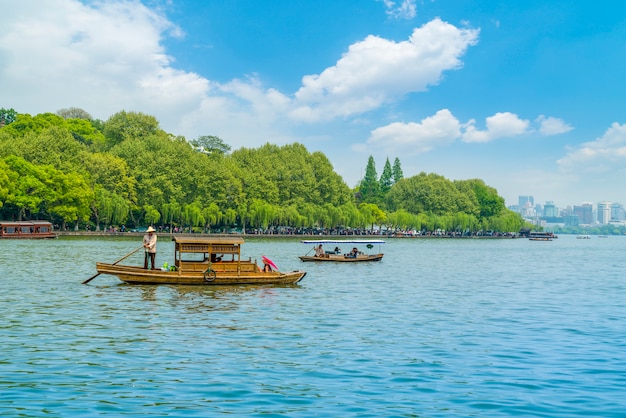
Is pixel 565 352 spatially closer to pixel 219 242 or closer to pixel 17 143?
pixel 219 242

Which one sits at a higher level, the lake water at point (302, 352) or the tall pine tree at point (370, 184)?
the tall pine tree at point (370, 184)

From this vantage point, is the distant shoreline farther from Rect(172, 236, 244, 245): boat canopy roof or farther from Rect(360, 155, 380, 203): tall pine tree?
Rect(360, 155, 380, 203): tall pine tree

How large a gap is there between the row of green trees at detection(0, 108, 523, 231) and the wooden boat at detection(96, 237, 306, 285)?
63.6 meters

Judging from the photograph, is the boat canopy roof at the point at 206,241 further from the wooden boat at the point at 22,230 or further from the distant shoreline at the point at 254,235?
the wooden boat at the point at 22,230

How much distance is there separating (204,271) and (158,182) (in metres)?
78.0

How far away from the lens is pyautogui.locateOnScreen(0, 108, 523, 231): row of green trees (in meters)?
97.6

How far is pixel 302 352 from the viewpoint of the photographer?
1872cm

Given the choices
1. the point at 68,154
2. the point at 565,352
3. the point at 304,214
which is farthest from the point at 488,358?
the point at 304,214

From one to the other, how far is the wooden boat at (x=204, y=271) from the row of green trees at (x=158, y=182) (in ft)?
209

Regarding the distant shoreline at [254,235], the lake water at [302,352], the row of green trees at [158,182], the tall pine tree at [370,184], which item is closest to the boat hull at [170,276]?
the lake water at [302,352]

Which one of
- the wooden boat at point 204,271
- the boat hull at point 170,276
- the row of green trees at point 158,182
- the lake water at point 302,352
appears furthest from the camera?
the row of green trees at point 158,182

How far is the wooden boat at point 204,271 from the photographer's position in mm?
34344

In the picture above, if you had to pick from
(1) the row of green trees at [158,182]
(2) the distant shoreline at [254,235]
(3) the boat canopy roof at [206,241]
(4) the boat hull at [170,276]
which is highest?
(1) the row of green trees at [158,182]

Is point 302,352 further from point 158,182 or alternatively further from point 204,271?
point 158,182
